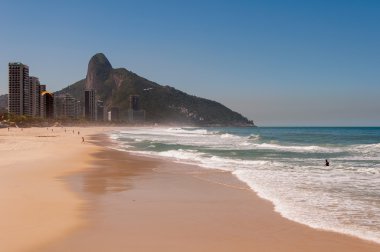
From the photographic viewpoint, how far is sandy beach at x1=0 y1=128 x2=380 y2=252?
730 cm

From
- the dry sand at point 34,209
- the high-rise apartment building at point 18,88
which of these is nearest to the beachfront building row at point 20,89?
the high-rise apartment building at point 18,88

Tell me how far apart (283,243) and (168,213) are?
11.2 feet

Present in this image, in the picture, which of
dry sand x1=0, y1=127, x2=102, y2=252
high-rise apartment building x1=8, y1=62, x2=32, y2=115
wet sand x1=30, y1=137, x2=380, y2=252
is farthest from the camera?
high-rise apartment building x1=8, y1=62, x2=32, y2=115

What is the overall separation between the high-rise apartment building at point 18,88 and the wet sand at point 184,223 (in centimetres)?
17038

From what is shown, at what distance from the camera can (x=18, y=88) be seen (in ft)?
558

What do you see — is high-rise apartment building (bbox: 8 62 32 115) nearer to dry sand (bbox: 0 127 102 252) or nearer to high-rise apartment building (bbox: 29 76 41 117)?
high-rise apartment building (bbox: 29 76 41 117)

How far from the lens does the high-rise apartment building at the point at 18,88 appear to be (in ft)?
556

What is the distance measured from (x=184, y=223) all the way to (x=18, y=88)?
17819 centimetres

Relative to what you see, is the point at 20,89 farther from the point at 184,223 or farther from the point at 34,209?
the point at 184,223

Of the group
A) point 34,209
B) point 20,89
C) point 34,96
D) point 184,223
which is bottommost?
point 184,223

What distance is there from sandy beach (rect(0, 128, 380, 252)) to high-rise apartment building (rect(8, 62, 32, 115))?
168664 mm

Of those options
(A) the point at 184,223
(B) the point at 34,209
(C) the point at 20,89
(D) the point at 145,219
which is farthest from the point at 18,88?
(A) the point at 184,223

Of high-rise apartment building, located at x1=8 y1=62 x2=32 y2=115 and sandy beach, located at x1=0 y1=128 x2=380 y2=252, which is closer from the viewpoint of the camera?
sandy beach, located at x1=0 y1=128 x2=380 y2=252

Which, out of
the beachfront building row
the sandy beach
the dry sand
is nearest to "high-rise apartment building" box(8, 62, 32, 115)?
the beachfront building row
